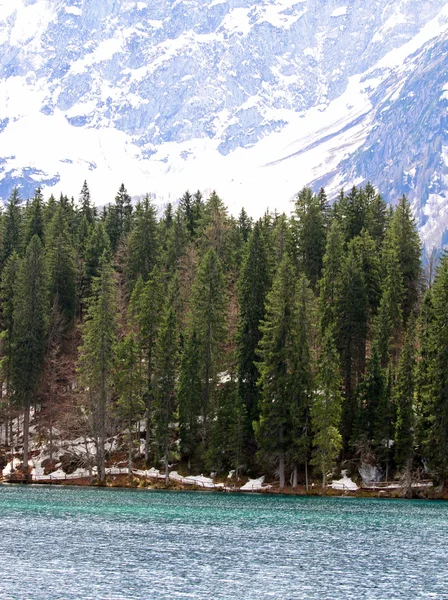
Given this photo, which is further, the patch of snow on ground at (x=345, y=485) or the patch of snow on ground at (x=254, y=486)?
the patch of snow on ground at (x=254, y=486)

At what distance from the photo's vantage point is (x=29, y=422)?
98250 millimetres

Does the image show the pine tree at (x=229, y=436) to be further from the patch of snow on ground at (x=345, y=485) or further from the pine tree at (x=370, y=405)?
the pine tree at (x=370, y=405)

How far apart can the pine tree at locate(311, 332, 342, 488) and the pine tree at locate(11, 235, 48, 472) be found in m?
25.3

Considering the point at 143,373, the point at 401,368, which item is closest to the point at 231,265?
the point at 143,373

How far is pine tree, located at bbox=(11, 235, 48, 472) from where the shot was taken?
94.1m

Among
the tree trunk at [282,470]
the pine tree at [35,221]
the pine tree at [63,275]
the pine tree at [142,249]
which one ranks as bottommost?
the tree trunk at [282,470]

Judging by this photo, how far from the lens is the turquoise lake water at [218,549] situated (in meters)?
41.5

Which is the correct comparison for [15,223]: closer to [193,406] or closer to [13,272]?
[13,272]

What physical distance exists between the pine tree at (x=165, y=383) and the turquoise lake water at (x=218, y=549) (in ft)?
44.7

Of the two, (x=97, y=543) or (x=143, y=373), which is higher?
(x=143, y=373)

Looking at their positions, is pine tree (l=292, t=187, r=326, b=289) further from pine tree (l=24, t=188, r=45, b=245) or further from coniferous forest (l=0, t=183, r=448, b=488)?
pine tree (l=24, t=188, r=45, b=245)

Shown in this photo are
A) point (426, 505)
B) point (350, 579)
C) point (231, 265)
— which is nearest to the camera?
point (350, 579)

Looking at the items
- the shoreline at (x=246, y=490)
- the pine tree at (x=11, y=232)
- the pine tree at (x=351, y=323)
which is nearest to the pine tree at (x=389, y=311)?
the pine tree at (x=351, y=323)

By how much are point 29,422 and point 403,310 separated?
3567 cm
